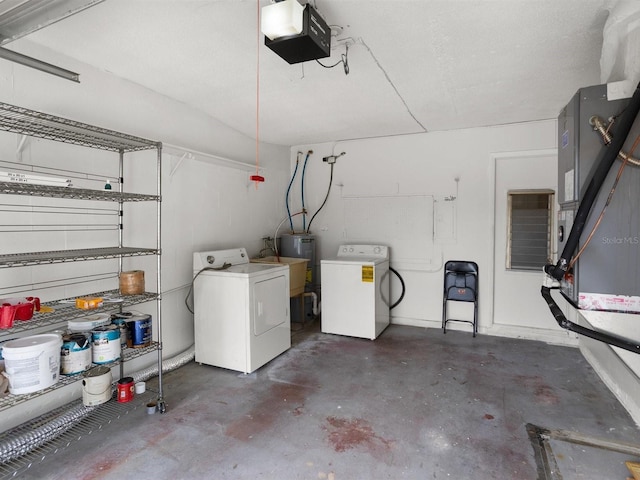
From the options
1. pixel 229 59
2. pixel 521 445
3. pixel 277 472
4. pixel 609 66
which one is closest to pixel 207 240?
pixel 229 59

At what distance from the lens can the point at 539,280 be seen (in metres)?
3.77

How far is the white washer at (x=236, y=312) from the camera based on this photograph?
2879 millimetres

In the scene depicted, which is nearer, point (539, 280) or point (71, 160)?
point (71, 160)

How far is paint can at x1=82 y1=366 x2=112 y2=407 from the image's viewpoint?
2129mm

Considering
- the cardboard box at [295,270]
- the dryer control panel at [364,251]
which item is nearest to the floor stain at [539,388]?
the dryer control panel at [364,251]

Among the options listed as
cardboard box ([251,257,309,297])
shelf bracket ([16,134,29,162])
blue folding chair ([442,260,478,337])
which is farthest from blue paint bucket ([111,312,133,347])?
blue folding chair ([442,260,478,337])

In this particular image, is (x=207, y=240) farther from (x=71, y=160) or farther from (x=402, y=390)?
(x=402, y=390)

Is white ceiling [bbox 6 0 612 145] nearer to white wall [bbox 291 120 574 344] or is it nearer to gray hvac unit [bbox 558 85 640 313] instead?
white wall [bbox 291 120 574 344]

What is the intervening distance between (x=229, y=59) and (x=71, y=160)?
1257mm

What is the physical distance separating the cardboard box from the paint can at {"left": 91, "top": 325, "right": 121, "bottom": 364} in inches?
75.3

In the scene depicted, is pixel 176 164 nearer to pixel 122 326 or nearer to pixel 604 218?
pixel 122 326

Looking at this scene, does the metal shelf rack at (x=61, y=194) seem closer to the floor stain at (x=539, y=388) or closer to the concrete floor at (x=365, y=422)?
the concrete floor at (x=365, y=422)

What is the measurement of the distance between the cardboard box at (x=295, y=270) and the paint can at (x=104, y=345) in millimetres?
1913

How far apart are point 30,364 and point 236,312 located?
1395 millimetres
